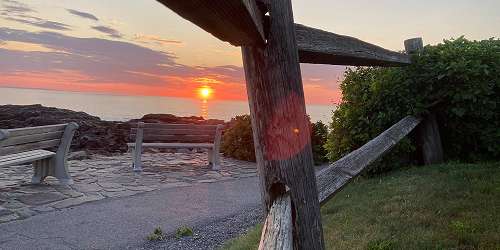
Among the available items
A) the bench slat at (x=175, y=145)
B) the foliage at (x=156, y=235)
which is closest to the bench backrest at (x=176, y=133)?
the bench slat at (x=175, y=145)

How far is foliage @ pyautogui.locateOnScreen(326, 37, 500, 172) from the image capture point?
22.1ft

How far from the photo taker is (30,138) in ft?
23.0

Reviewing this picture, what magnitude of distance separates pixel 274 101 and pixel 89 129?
535 inches

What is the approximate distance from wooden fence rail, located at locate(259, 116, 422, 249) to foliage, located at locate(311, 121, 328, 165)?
4.91 m

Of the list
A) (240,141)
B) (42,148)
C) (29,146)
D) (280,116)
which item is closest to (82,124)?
(240,141)

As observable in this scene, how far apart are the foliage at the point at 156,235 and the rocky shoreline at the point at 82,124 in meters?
7.62

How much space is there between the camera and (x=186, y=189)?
788 centimetres

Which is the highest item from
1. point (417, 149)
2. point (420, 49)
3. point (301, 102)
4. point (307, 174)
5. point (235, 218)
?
point (420, 49)

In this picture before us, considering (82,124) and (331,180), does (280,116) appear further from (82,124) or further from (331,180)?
(82,124)

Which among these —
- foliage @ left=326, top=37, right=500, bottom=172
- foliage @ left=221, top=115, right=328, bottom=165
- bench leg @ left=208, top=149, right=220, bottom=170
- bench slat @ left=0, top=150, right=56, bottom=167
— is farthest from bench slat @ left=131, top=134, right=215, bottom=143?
foliage @ left=326, top=37, right=500, bottom=172

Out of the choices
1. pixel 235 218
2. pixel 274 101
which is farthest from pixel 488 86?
pixel 274 101

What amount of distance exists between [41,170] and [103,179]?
1.13 metres

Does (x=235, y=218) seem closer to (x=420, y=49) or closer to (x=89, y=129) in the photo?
(x=420, y=49)

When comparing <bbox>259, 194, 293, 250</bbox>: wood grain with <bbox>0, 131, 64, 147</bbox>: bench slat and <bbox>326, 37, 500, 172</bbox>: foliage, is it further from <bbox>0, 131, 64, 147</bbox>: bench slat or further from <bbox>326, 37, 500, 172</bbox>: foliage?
<bbox>0, 131, 64, 147</bbox>: bench slat
